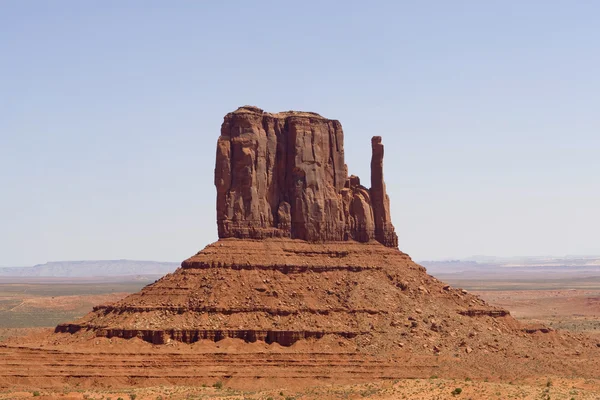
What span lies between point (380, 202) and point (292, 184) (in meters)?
9.82

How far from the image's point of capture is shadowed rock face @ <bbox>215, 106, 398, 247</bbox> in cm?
10406

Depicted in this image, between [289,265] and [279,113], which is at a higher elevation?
[279,113]

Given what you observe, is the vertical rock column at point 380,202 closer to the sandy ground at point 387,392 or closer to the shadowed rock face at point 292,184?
the shadowed rock face at point 292,184

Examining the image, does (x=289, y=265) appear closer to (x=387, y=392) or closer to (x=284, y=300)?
(x=284, y=300)

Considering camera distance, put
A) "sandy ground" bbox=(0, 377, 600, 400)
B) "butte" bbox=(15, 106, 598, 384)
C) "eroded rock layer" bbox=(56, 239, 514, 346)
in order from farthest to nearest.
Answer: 1. "eroded rock layer" bbox=(56, 239, 514, 346)
2. "butte" bbox=(15, 106, 598, 384)
3. "sandy ground" bbox=(0, 377, 600, 400)

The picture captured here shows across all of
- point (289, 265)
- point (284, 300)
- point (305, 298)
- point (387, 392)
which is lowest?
point (387, 392)

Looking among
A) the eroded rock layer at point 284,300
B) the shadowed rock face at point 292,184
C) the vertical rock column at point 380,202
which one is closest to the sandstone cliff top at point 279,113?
the shadowed rock face at point 292,184

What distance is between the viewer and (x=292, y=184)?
106812 millimetres

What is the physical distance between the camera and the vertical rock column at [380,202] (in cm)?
11106

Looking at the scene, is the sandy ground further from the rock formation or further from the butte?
the rock formation

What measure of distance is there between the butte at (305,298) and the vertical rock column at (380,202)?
12 cm

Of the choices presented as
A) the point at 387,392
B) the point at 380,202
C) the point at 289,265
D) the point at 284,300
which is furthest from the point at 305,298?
the point at 387,392

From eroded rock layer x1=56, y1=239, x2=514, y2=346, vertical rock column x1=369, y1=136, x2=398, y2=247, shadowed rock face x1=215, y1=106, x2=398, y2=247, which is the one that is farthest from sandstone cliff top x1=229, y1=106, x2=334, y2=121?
eroded rock layer x1=56, y1=239, x2=514, y2=346

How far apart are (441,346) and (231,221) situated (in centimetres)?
2101
